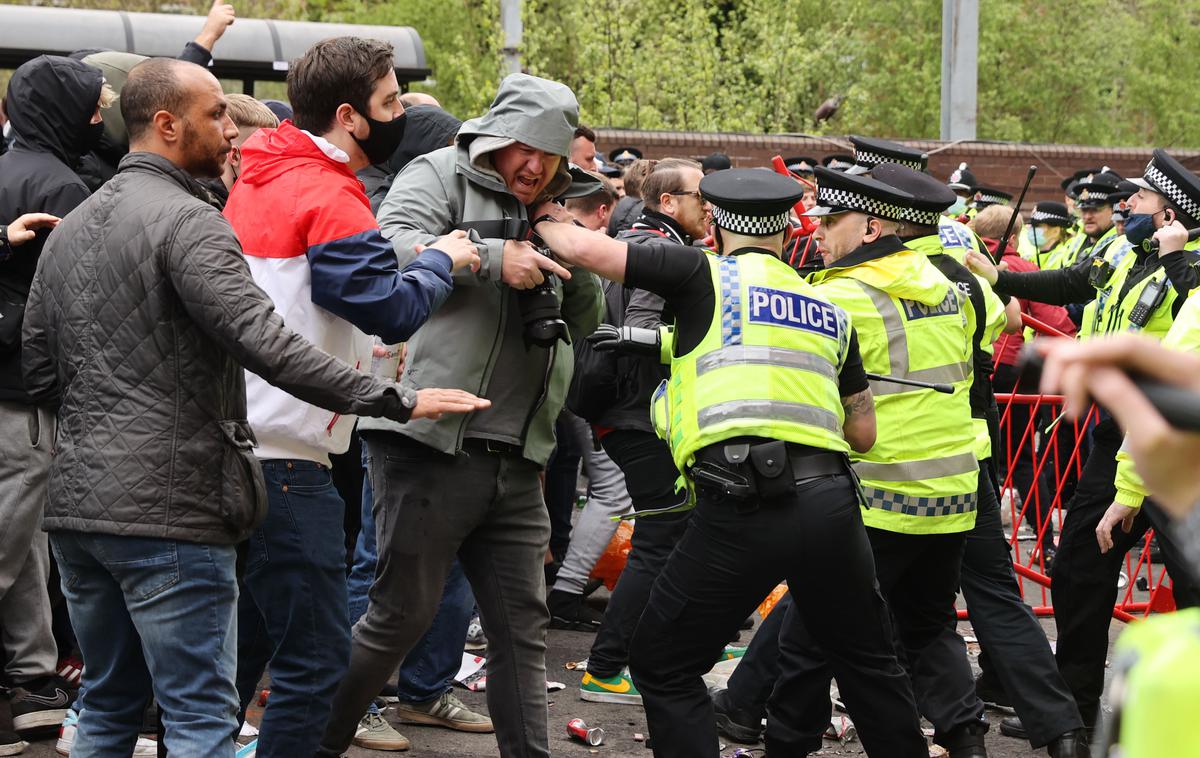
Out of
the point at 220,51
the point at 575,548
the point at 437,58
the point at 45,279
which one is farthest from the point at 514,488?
the point at 437,58

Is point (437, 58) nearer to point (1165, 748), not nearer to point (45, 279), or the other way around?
point (45, 279)

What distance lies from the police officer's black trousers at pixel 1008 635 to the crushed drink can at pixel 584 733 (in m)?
1.16

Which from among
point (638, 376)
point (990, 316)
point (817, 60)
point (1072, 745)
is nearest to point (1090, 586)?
point (1072, 745)

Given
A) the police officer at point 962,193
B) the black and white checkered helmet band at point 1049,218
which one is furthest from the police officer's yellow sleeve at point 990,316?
the black and white checkered helmet band at point 1049,218

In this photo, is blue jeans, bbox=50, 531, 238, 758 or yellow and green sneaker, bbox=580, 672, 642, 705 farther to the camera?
yellow and green sneaker, bbox=580, 672, 642, 705

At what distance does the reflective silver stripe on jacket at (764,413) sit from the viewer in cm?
378

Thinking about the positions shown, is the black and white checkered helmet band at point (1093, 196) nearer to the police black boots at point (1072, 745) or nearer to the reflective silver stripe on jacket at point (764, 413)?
the police black boots at point (1072, 745)

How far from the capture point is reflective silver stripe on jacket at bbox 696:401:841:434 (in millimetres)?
3781

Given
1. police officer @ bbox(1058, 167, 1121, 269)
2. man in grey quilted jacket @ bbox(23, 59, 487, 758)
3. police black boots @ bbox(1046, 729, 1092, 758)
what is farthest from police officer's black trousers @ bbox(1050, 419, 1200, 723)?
police officer @ bbox(1058, 167, 1121, 269)

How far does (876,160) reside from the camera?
6.22 meters

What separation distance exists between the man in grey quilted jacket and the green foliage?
46.6 ft

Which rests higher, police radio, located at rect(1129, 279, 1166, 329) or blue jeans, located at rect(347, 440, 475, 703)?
police radio, located at rect(1129, 279, 1166, 329)

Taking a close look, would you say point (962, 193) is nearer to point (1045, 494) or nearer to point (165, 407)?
point (1045, 494)

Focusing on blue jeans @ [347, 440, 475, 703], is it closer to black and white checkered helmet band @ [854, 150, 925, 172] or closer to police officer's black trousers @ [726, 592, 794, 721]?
police officer's black trousers @ [726, 592, 794, 721]
